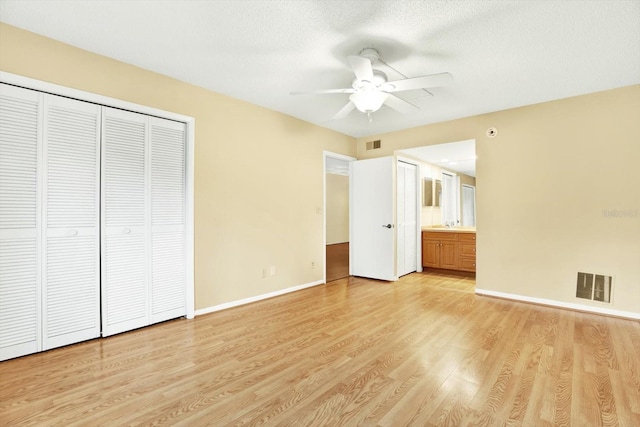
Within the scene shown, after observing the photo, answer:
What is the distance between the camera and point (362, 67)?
92.4 inches

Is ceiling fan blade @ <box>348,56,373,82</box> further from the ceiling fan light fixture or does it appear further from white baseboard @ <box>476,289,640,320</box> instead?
white baseboard @ <box>476,289,640,320</box>

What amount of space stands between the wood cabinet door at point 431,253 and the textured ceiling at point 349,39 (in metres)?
3.15

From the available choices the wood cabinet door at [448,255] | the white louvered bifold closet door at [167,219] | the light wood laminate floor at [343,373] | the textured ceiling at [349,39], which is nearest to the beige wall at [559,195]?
the textured ceiling at [349,39]

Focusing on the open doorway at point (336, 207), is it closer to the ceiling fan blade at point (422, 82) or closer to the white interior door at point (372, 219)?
the white interior door at point (372, 219)

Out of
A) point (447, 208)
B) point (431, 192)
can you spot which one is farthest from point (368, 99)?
point (447, 208)

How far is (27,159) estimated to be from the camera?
2.44 meters

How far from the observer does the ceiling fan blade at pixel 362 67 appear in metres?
2.25

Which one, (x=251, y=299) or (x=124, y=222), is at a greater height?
(x=124, y=222)

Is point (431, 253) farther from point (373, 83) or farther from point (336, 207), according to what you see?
point (373, 83)

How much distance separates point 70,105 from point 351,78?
103 inches

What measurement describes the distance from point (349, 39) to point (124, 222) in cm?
265

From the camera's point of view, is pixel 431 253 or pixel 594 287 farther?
pixel 431 253

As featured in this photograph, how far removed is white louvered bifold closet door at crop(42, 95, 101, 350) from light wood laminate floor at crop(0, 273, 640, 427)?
0.87ft

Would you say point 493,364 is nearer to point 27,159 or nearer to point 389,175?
point 389,175
